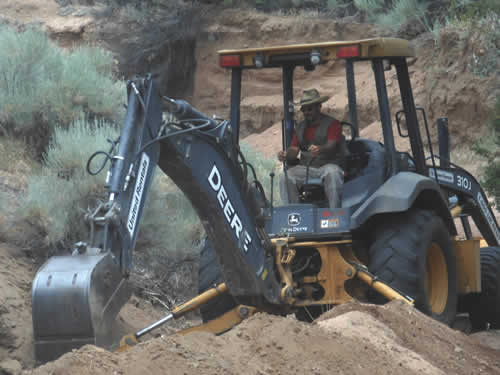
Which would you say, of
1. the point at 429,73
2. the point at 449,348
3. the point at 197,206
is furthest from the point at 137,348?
the point at 429,73

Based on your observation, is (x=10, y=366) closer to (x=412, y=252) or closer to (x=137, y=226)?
(x=137, y=226)

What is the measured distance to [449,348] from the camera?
5262 mm

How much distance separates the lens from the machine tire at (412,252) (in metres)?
6.20

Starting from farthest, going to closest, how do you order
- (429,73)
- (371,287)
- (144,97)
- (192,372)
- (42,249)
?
1. (429,73)
2. (42,249)
3. (371,287)
4. (144,97)
5. (192,372)

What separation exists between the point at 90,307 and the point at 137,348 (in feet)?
1.23

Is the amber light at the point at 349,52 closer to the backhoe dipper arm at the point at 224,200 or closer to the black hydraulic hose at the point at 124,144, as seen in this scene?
the backhoe dipper arm at the point at 224,200

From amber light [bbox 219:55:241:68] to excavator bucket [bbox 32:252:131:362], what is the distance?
318 cm

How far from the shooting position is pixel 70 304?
3.66 metres

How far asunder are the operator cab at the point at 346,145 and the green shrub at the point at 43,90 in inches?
189

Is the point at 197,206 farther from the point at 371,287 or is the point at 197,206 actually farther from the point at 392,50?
the point at 392,50

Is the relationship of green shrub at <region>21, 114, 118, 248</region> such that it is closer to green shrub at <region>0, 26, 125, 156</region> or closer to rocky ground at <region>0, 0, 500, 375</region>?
rocky ground at <region>0, 0, 500, 375</region>

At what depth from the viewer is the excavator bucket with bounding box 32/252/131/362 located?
366 cm

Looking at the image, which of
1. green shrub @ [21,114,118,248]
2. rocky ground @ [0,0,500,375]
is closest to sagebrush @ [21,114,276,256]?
green shrub @ [21,114,118,248]

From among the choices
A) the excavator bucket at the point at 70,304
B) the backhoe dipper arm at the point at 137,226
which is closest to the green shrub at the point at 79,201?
the backhoe dipper arm at the point at 137,226
